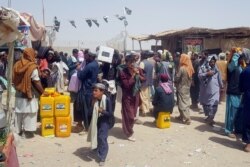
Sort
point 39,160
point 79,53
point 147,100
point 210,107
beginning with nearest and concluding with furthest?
1. point 39,160
2. point 210,107
3. point 147,100
4. point 79,53

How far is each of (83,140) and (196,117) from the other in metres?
3.82

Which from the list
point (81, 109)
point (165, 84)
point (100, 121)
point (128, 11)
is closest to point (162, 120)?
point (165, 84)

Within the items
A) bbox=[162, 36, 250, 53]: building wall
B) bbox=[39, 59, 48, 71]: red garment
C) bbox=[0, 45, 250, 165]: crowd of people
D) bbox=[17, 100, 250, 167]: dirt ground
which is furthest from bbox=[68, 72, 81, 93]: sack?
bbox=[162, 36, 250, 53]: building wall

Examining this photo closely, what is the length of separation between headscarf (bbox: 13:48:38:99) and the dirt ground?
1038 millimetres

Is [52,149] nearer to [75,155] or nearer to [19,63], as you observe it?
[75,155]

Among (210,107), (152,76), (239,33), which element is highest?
(239,33)

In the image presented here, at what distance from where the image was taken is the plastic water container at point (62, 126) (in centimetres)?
718

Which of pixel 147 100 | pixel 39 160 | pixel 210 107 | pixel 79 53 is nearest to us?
pixel 39 160

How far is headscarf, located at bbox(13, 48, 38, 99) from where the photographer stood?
261 inches

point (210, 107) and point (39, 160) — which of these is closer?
point (39, 160)

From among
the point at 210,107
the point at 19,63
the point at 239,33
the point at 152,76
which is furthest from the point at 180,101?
the point at 239,33

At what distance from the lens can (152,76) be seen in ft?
32.3

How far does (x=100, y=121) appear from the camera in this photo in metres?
5.94

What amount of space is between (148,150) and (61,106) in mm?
1956
